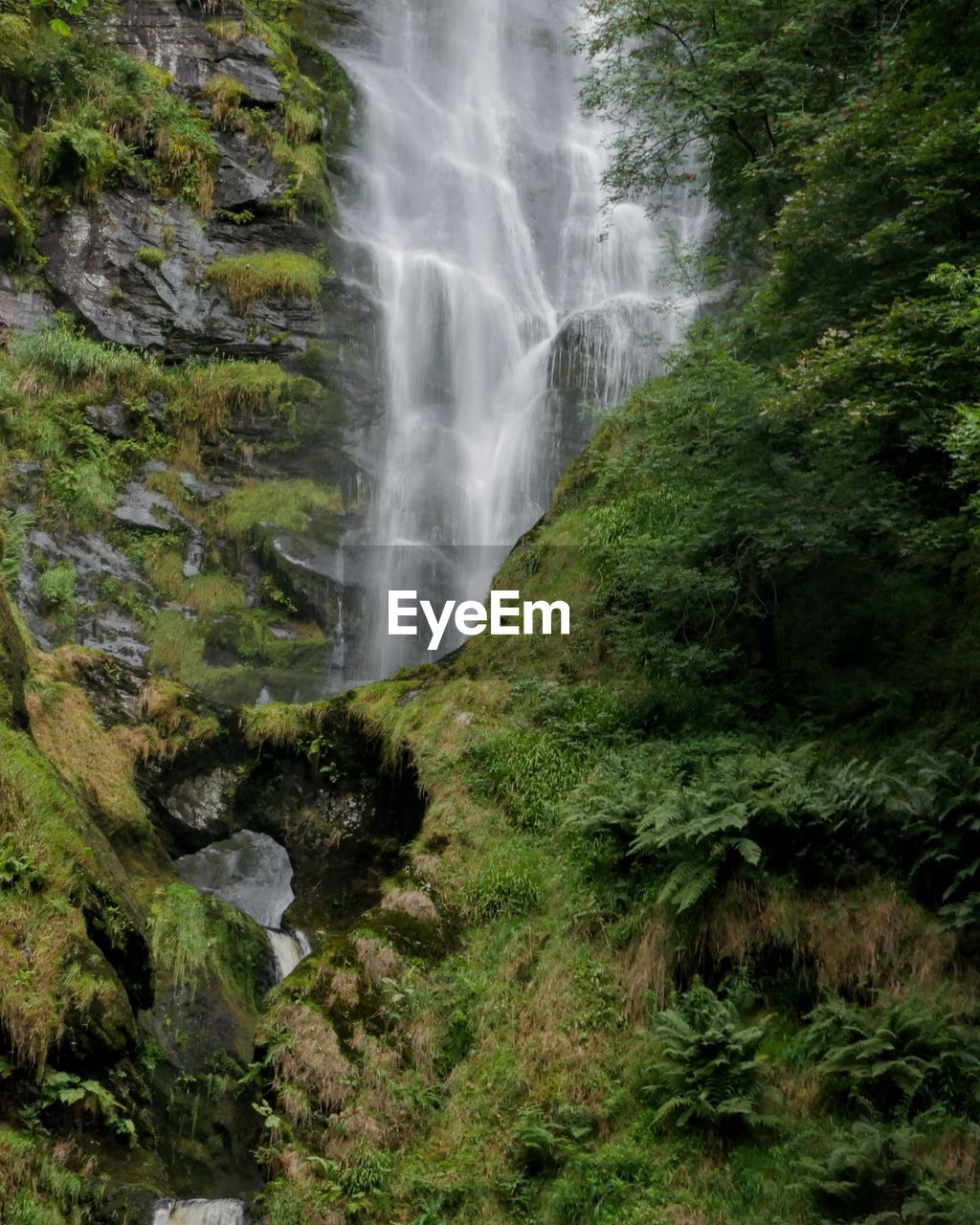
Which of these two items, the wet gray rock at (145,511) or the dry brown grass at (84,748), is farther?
the wet gray rock at (145,511)

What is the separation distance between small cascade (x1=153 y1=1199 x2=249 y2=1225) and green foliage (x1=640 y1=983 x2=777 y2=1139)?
2796 mm

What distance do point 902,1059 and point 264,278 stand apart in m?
17.3

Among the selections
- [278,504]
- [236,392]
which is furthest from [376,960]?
[236,392]

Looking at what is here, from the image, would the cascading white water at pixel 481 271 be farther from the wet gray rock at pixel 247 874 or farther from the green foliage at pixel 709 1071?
the green foliage at pixel 709 1071

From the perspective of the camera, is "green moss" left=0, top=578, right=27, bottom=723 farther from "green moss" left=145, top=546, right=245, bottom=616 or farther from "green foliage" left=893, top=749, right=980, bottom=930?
"green foliage" left=893, top=749, right=980, bottom=930

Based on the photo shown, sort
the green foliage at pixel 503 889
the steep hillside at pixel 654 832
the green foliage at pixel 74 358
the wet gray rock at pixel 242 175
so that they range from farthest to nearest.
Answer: the wet gray rock at pixel 242 175
the green foliage at pixel 74 358
the green foliage at pixel 503 889
the steep hillside at pixel 654 832

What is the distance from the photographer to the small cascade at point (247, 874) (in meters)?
12.3

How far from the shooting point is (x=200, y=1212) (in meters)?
6.62

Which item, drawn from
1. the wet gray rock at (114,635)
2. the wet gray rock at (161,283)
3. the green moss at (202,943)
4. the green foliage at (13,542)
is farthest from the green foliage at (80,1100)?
the wet gray rock at (161,283)

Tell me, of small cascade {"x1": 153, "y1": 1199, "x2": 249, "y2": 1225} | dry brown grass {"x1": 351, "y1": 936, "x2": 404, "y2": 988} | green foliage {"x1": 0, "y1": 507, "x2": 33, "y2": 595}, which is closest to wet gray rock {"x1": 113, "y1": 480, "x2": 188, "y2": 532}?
green foliage {"x1": 0, "y1": 507, "x2": 33, "y2": 595}

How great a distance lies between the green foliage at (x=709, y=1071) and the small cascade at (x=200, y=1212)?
9.17ft

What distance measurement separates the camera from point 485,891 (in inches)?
343

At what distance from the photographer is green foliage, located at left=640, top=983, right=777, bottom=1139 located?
5.92 meters

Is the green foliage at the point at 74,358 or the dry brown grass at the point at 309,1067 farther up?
the green foliage at the point at 74,358
